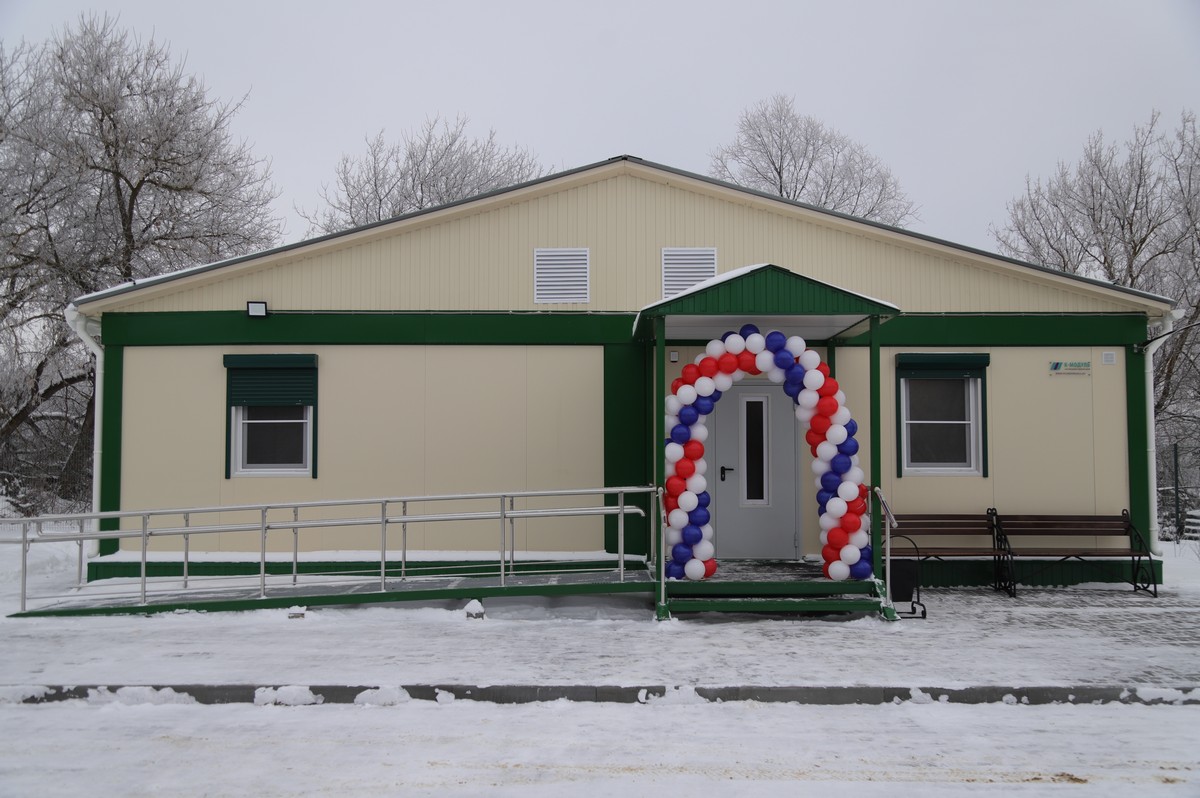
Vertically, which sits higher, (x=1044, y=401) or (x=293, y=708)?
(x=1044, y=401)

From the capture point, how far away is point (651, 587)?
8.33m

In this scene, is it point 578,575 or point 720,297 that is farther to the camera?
point 578,575

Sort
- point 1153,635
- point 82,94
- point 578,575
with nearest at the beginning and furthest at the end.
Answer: point 1153,635
point 578,575
point 82,94

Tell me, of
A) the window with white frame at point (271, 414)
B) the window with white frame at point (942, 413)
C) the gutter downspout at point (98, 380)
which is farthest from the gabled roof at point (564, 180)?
the window with white frame at point (942, 413)

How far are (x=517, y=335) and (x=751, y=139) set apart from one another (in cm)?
2253

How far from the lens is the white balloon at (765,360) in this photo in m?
8.21

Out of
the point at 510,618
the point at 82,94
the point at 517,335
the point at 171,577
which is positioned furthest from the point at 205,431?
the point at 82,94

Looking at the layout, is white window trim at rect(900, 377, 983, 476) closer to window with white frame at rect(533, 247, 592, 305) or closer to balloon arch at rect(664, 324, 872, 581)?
balloon arch at rect(664, 324, 872, 581)

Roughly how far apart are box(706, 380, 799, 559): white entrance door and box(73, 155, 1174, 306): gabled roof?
2247 mm

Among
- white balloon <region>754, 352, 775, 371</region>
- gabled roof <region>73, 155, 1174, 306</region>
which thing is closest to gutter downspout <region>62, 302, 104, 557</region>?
gabled roof <region>73, 155, 1174, 306</region>

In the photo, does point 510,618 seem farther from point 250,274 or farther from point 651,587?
point 250,274

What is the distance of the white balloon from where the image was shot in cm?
821

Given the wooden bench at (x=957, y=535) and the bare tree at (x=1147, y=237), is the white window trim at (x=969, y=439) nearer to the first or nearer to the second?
the wooden bench at (x=957, y=535)

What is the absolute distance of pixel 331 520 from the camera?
945cm
